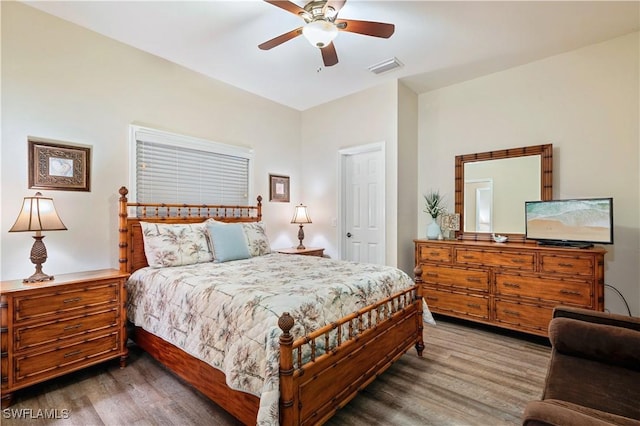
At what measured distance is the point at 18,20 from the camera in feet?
8.45

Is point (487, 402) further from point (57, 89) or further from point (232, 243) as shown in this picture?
point (57, 89)

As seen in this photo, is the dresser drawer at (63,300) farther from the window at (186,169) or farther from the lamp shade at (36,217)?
the window at (186,169)

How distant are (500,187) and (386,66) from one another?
6.64 ft

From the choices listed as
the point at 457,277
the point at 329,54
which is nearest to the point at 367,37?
the point at 329,54

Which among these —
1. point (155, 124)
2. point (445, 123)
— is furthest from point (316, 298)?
point (445, 123)

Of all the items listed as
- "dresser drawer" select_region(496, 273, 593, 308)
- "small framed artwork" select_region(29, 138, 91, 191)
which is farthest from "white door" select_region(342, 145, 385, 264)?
"small framed artwork" select_region(29, 138, 91, 191)

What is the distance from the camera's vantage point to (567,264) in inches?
117

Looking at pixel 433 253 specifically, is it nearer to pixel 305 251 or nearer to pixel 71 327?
pixel 305 251

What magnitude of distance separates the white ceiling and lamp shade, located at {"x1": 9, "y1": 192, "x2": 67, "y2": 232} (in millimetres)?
1696

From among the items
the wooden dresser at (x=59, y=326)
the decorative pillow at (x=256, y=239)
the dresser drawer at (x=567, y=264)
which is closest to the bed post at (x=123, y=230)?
the wooden dresser at (x=59, y=326)

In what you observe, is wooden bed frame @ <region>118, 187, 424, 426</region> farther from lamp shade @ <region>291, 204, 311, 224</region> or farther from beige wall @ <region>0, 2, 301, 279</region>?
lamp shade @ <region>291, 204, 311, 224</region>

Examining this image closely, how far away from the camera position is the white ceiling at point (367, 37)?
2596mm

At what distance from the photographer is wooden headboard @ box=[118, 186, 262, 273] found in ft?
9.83

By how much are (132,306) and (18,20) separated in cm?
261
